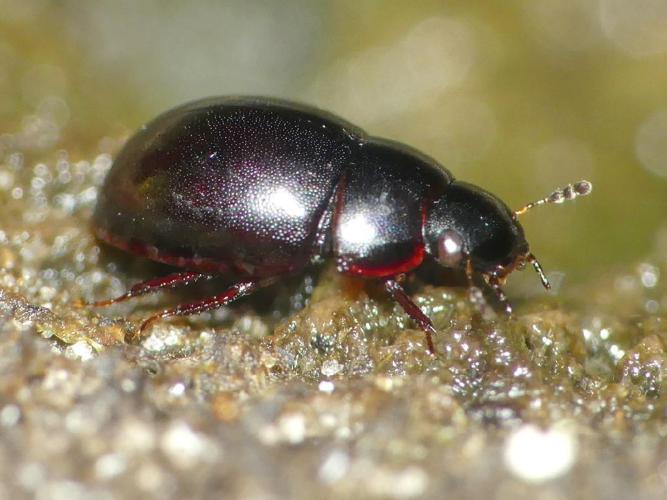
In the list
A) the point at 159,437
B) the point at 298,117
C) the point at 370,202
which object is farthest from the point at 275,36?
the point at 159,437

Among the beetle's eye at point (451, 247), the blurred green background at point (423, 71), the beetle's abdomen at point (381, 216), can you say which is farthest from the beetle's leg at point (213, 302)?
the blurred green background at point (423, 71)

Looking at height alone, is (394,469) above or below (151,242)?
below

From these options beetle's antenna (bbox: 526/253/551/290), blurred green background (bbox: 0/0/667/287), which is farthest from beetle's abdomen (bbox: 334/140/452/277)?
blurred green background (bbox: 0/0/667/287)

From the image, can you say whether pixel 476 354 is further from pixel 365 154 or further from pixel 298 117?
pixel 298 117

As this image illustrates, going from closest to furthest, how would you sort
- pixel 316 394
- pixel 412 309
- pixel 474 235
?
pixel 316 394 < pixel 412 309 < pixel 474 235

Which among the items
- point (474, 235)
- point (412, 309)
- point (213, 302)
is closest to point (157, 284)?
point (213, 302)

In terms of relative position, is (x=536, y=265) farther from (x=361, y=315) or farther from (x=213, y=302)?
(x=213, y=302)

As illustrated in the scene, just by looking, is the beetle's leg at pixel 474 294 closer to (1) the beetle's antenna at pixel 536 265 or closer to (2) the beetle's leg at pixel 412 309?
(2) the beetle's leg at pixel 412 309
